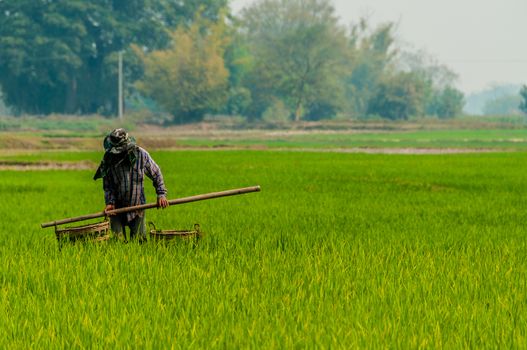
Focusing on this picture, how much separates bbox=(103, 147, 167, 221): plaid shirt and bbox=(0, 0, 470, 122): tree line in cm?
5720

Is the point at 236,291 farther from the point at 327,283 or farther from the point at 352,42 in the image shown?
the point at 352,42

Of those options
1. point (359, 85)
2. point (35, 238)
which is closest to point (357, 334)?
point (35, 238)

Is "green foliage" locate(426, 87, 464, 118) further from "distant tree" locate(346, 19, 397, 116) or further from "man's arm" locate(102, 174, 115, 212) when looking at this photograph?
"man's arm" locate(102, 174, 115, 212)

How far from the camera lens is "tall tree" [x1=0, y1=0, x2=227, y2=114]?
64.1 metres

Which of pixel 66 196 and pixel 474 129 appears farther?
pixel 474 129

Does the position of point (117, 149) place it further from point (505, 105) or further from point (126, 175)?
point (505, 105)

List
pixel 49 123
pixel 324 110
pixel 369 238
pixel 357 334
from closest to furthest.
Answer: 1. pixel 357 334
2. pixel 369 238
3. pixel 49 123
4. pixel 324 110

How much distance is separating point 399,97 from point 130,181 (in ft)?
228

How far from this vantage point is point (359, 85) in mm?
92312

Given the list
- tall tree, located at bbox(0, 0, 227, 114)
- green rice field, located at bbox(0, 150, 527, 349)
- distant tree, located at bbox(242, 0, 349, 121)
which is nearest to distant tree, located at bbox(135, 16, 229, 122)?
tall tree, located at bbox(0, 0, 227, 114)

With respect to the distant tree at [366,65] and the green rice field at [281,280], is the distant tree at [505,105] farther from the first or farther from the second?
the green rice field at [281,280]

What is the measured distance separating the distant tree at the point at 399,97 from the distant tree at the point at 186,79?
17.2 meters

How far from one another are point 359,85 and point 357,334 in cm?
8916

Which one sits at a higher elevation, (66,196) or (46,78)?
(46,78)
